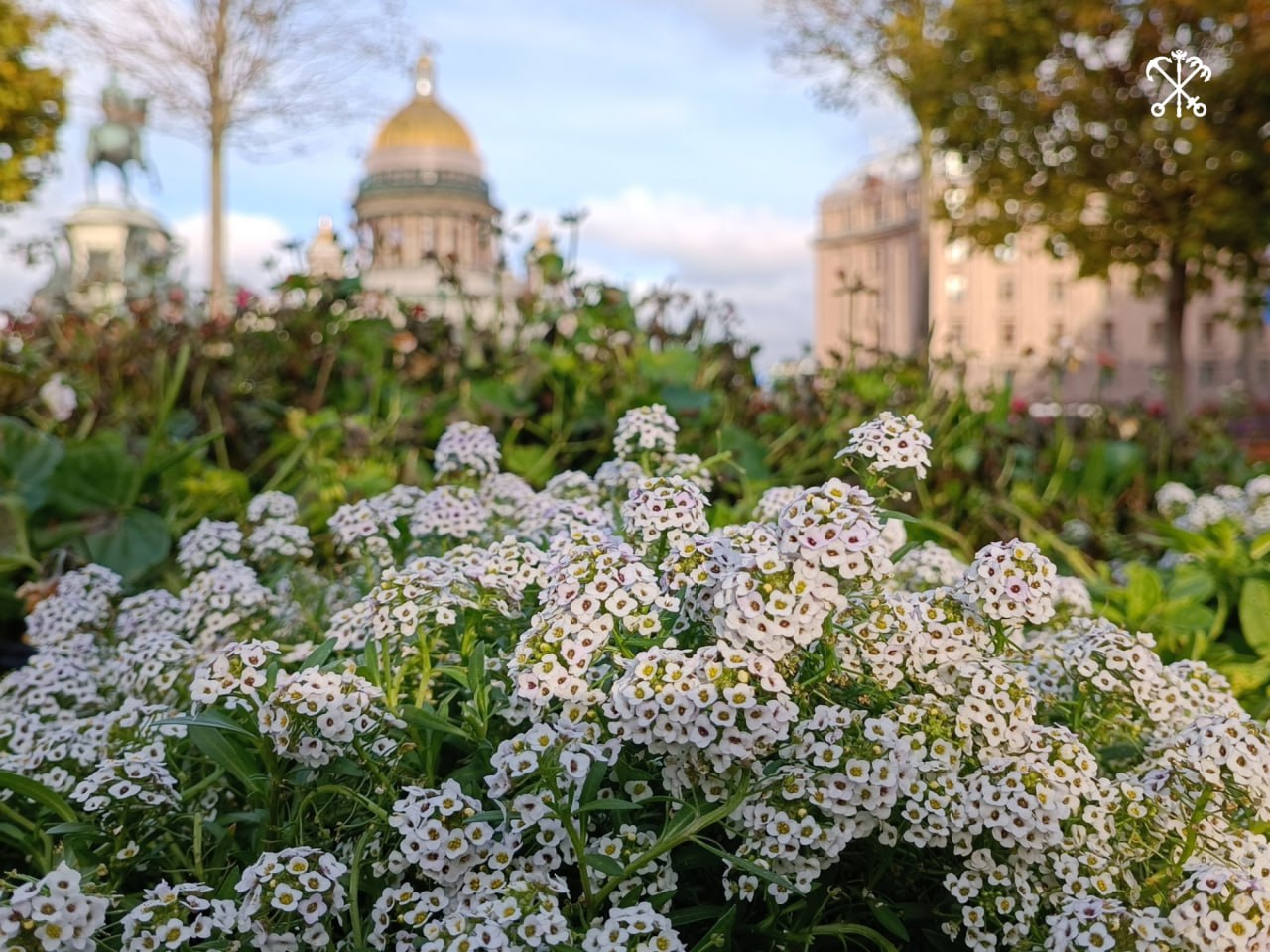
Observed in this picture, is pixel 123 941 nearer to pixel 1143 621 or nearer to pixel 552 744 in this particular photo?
pixel 552 744

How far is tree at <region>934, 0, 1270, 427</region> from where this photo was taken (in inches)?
395

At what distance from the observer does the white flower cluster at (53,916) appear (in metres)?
1.05

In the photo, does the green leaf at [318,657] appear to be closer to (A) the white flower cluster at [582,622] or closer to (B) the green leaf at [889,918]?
(A) the white flower cluster at [582,622]

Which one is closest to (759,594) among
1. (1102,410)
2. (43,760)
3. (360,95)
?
(43,760)

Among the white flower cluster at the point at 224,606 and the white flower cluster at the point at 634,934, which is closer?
the white flower cluster at the point at 634,934

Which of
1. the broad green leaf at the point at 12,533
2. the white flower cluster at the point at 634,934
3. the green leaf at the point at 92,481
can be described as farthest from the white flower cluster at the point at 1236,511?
the broad green leaf at the point at 12,533

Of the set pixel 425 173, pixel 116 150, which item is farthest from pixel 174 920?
pixel 425 173

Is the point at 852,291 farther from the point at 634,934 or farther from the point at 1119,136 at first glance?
the point at 1119,136

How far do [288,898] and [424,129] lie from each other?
2063 inches

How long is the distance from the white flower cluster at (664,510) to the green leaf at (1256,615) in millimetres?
1348

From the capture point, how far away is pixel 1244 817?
1331 mm

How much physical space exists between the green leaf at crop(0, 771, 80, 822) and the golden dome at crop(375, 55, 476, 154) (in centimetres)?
5126

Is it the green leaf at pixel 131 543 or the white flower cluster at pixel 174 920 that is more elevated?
the green leaf at pixel 131 543

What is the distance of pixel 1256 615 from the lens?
2.13 meters
